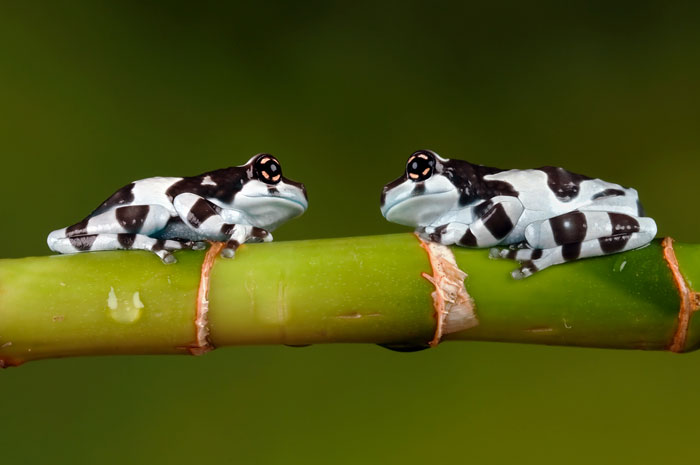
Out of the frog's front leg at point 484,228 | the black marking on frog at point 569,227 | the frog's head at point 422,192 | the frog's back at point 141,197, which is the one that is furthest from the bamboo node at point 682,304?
the frog's back at point 141,197

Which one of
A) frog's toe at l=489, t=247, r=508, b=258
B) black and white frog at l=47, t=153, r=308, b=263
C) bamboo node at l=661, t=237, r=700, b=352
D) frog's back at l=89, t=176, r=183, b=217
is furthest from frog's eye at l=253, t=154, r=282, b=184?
bamboo node at l=661, t=237, r=700, b=352

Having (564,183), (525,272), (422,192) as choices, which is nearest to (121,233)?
(422,192)

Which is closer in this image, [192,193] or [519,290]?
[519,290]

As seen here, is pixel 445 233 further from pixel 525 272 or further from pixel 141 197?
pixel 141 197

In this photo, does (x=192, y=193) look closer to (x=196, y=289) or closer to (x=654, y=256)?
(x=196, y=289)

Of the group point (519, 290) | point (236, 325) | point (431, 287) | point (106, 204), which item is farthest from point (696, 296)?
point (106, 204)

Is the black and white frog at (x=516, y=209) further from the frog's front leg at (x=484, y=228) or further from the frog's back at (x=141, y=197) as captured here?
the frog's back at (x=141, y=197)
